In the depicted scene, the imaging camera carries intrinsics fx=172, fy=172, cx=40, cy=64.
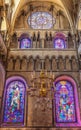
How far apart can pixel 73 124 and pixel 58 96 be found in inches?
76.2

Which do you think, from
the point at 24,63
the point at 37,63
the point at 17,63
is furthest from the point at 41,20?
the point at 17,63

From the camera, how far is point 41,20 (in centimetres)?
1430

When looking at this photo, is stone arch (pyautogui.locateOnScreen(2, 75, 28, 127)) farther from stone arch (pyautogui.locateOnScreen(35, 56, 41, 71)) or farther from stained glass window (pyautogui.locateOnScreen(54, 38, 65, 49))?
stained glass window (pyautogui.locateOnScreen(54, 38, 65, 49))

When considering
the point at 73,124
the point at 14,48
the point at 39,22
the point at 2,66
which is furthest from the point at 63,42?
the point at 73,124

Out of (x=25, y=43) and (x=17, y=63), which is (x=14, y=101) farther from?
(x=25, y=43)

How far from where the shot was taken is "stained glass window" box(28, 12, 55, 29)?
13.9m

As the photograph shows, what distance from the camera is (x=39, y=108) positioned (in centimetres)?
1023

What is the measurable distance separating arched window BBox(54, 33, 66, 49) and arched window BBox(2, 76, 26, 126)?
382cm

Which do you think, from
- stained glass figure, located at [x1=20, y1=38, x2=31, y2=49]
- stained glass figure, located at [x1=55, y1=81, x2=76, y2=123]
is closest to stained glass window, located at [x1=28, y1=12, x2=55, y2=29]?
stained glass figure, located at [x1=20, y1=38, x2=31, y2=49]

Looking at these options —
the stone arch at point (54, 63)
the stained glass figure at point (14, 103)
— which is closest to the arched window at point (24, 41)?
the stone arch at point (54, 63)

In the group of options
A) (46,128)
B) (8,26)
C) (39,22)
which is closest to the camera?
(46,128)

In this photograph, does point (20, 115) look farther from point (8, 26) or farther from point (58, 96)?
point (8, 26)

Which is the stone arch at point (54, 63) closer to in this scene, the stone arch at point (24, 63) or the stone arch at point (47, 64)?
the stone arch at point (47, 64)

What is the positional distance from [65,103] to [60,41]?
4835 millimetres
